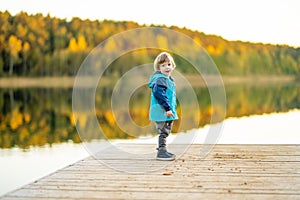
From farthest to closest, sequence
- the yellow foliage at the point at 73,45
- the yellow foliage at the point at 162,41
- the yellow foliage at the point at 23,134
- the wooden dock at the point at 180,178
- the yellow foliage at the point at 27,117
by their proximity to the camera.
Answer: the yellow foliage at the point at 73,45 → the yellow foliage at the point at 27,117 → the yellow foliage at the point at 23,134 → the yellow foliage at the point at 162,41 → the wooden dock at the point at 180,178

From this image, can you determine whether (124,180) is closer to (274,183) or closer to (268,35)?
(274,183)

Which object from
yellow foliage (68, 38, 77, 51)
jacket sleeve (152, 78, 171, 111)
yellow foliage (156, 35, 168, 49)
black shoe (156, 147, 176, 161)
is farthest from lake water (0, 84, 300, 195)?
yellow foliage (68, 38, 77, 51)

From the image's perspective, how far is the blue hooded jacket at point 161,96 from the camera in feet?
16.2

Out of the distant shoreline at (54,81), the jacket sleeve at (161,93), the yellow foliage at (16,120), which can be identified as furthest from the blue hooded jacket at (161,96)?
the distant shoreline at (54,81)

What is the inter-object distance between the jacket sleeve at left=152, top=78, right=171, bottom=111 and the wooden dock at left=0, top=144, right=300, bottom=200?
1.84 ft

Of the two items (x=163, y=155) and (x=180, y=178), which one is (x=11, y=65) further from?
(x=180, y=178)

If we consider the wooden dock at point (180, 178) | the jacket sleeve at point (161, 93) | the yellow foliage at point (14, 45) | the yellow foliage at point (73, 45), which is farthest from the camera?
the yellow foliage at point (14, 45)

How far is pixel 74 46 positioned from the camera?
165ft

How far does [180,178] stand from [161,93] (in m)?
0.93

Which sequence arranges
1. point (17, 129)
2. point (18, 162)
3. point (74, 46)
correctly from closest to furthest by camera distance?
point (18, 162)
point (17, 129)
point (74, 46)

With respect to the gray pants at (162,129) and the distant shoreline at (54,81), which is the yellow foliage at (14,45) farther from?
the gray pants at (162,129)

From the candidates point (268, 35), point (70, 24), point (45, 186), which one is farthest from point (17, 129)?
point (70, 24)

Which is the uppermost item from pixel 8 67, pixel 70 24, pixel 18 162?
pixel 70 24

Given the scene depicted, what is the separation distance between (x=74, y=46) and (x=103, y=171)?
46.4m
